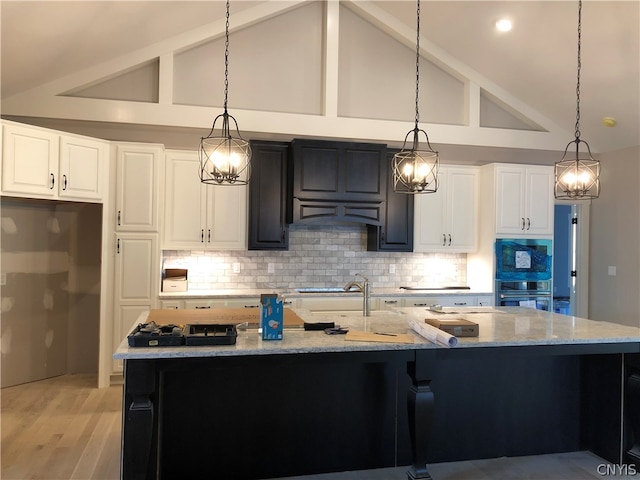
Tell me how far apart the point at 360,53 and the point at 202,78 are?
5.91ft

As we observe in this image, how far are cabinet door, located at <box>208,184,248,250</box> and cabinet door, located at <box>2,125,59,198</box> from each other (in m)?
1.48

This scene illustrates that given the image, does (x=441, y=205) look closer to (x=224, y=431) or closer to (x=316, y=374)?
(x=316, y=374)

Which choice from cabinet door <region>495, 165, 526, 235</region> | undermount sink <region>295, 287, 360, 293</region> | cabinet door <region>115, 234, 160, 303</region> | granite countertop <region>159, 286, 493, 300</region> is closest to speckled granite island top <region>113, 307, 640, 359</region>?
granite countertop <region>159, 286, 493, 300</region>

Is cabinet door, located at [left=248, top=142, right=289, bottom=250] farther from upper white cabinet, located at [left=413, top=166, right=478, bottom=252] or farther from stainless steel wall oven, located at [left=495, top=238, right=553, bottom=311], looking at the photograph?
stainless steel wall oven, located at [left=495, top=238, right=553, bottom=311]

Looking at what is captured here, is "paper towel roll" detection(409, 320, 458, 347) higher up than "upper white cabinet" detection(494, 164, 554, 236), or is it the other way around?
"upper white cabinet" detection(494, 164, 554, 236)

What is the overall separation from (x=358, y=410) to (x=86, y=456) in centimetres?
181

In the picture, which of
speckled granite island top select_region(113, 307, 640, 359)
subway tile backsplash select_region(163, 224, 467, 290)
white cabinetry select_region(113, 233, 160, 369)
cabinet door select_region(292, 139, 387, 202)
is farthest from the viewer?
subway tile backsplash select_region(163, 224, 467, 290)

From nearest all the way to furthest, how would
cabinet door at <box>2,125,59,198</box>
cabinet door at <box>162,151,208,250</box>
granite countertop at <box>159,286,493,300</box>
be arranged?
1. cabinet door at <box>2,125,59,198</box>
2. granite countertop at <box>159,286,493,300</box>
3. cabinet door at <box>162,151,208,250</box>

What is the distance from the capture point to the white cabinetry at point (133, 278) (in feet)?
16.9

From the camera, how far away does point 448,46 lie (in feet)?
19.8

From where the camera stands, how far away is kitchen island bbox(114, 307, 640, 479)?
8.82ft

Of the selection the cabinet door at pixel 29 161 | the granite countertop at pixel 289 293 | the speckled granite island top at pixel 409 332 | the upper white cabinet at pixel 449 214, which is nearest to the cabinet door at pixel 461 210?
the upper white cabinet at pixel 449 214

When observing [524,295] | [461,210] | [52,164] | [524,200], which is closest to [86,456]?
[52,164]

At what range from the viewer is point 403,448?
10.9 feet
